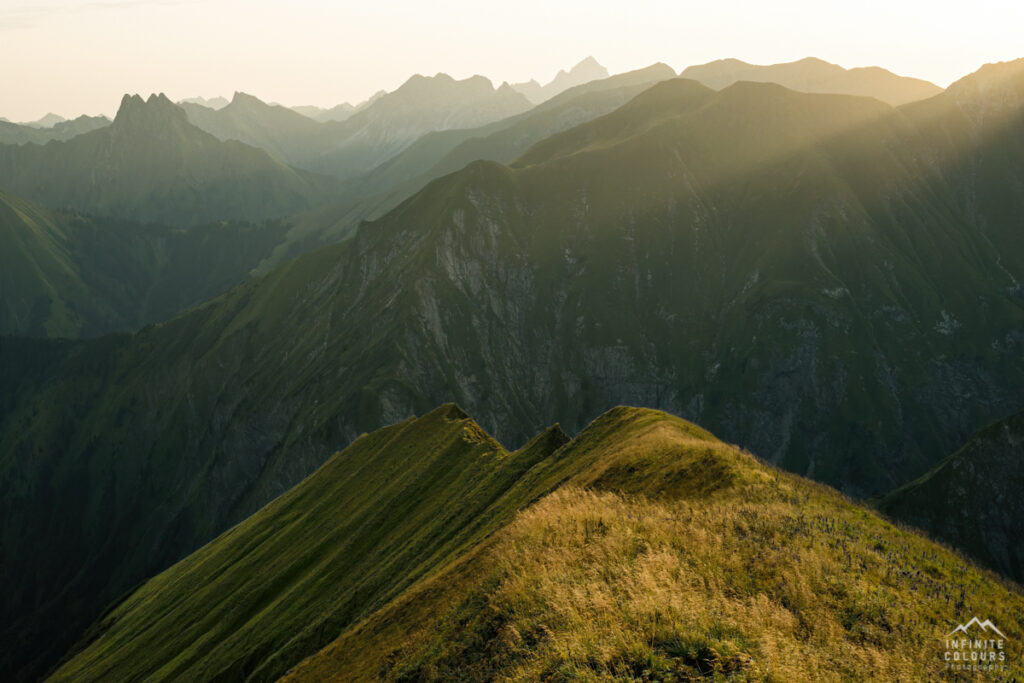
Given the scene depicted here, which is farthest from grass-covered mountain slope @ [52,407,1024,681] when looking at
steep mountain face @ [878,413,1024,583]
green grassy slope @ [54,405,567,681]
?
steep mountain face @ [878,413,1024,583]

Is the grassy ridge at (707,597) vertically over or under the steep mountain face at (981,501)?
over

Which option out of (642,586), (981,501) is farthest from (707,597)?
(981,501)

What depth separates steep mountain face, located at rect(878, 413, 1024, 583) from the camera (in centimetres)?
11575

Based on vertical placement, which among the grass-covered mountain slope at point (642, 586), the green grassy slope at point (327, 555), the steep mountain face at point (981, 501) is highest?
the grass-covered mountain slope at point (642, 586)

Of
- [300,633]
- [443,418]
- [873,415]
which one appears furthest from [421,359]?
[300,633]

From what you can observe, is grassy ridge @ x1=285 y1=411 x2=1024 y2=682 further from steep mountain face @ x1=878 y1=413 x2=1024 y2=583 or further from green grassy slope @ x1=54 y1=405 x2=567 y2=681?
steep mountain face @ x1=878 y1=413 x2=1024 y2=583

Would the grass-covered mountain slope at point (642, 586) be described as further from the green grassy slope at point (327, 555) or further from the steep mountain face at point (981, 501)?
the steep mountain face at point (981, 501)

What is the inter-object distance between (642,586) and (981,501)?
127 metres

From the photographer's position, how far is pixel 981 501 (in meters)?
120

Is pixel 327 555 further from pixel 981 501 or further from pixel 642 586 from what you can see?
pixel 981 501

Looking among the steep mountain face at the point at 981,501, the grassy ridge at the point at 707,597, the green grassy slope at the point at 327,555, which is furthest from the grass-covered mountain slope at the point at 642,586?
the steep mountain face at the point at 981,501

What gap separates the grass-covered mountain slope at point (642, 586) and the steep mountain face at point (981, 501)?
94537 mm

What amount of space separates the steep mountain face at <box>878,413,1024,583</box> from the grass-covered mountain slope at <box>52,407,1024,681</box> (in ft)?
310

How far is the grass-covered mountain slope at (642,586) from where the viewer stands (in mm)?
18406
